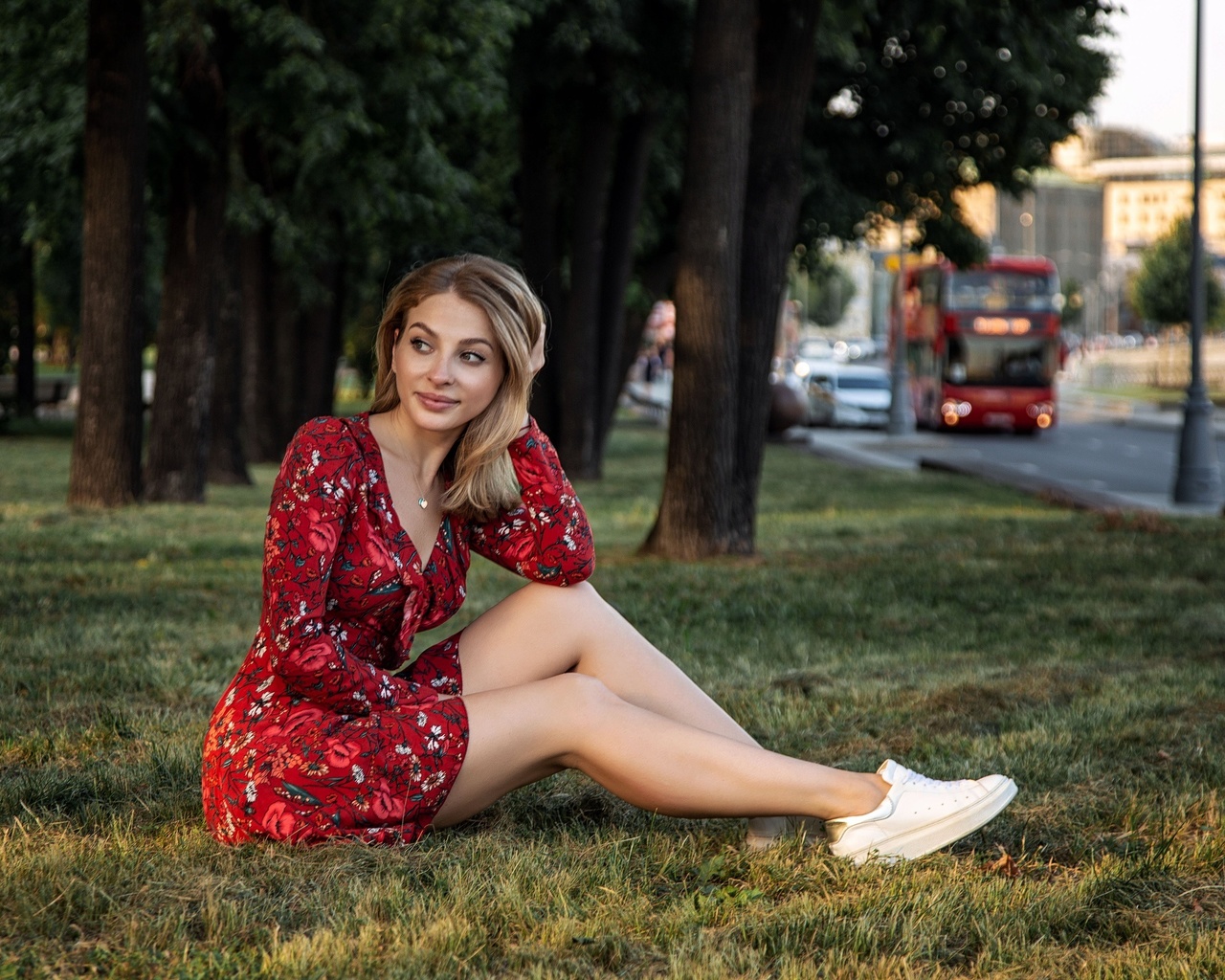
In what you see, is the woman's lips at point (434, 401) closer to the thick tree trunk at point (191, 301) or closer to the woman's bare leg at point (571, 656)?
the woman's bare leg at point (571, 656)

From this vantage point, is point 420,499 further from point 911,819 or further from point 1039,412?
point 1039,412

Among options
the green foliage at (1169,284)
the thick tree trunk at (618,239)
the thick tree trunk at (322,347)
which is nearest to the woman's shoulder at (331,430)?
the thick tree trunk at (618,239)

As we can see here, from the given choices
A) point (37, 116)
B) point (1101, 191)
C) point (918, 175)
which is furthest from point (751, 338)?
point (1101, 191)

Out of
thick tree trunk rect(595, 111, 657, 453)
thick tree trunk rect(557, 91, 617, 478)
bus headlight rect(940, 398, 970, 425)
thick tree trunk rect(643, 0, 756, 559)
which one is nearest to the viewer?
thick tree trunk rect(643, 0, 756, 559)

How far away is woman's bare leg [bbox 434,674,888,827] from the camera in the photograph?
356cm

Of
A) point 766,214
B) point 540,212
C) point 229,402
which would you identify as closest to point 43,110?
point 229,402

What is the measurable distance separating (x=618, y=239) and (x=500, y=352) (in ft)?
46.8

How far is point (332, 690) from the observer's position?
3453 mm

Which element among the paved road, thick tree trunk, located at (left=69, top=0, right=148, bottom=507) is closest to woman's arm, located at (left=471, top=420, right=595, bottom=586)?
thick tree trunk, located at (left=69, top=0, right=148, bottom=507)

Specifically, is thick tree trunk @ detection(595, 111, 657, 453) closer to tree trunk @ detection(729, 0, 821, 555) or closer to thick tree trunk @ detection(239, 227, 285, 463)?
thick tree trunk @ detection(239, 227, 285, 463)

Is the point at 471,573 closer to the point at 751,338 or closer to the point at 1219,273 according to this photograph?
the point at 751,338

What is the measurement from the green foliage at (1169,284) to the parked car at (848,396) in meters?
24.4

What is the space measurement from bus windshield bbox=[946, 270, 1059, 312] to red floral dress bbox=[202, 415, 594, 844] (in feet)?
104

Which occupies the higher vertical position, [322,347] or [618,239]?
[618,239]
